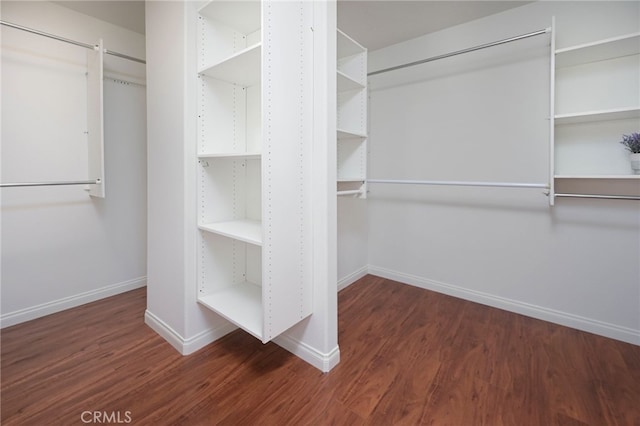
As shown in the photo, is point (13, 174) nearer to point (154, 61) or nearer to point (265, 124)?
point (154, 61)

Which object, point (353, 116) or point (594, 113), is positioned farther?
point (353, 116)

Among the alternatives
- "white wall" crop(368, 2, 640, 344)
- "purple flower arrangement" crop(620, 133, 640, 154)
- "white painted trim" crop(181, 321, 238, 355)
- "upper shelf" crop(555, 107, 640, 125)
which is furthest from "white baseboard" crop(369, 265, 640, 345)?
"white painted trim" crop(181, 321, 238, 355)

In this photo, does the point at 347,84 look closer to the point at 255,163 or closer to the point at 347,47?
the point at 347,47

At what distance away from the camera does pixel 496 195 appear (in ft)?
8.21

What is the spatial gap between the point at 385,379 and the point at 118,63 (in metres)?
3.23

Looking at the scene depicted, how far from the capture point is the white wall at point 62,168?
2.15 metres

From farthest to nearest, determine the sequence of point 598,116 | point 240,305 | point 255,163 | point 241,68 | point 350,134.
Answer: point 350,134 → point 255,163 → point 598,116 → point 240,305 → point 241,68

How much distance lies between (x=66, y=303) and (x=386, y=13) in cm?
350

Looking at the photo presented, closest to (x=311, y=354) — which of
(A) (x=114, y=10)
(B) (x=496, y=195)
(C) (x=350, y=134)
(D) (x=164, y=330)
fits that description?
(D) (x=164, y=330)

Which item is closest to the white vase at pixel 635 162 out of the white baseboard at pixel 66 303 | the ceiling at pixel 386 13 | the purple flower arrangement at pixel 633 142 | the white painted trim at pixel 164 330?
the purple flower arrangement at pixel 633 142

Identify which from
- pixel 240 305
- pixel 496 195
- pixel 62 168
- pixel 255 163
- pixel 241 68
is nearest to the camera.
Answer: pixel 241 68

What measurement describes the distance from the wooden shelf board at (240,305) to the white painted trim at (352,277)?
1035mm

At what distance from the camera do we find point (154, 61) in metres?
2.02

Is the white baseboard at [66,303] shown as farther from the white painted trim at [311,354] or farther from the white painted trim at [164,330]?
the white painted trim at [311,354]
